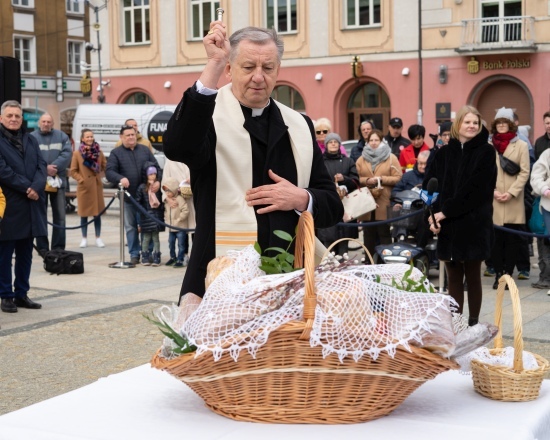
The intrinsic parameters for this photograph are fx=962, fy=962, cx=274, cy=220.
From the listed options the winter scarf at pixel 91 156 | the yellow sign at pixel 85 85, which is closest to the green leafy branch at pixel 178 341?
the winter scarf at pixel 91 156

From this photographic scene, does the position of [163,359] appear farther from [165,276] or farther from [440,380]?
[165,276]

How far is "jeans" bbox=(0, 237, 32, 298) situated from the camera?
882 cm

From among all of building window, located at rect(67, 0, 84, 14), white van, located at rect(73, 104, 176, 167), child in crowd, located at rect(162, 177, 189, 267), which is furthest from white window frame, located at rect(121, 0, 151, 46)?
child in crowd, located at rect(162, 177, 189, 267)

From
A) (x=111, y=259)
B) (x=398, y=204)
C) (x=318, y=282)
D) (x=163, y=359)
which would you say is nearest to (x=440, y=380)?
(x=318, y=282)

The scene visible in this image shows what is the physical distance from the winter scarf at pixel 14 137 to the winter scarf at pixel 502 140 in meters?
4.86

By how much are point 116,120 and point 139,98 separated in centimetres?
1472

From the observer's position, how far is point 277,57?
→ 3.11m

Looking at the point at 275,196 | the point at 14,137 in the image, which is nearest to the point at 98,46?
the point at 14,137

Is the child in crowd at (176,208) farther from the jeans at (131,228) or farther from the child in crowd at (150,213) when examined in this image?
the jeans at (131,228)

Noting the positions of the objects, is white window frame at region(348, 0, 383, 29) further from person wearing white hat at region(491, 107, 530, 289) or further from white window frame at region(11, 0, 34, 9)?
person wearing white hat at region(491, 107, 530, 289)

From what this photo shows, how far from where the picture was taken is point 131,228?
12734 millimetres

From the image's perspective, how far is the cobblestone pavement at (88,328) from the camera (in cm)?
623

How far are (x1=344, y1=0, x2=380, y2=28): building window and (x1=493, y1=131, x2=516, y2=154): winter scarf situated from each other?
22.6m

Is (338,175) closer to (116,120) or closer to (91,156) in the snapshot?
(91,156)
